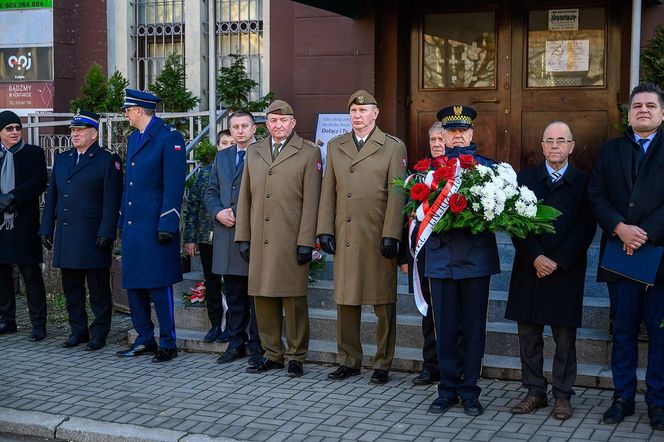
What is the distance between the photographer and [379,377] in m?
7.19

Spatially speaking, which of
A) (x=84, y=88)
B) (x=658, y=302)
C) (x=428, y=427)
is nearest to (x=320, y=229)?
(x=428, y=427)

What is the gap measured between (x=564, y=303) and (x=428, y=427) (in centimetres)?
120

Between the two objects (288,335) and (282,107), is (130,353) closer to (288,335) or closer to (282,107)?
(288,335)

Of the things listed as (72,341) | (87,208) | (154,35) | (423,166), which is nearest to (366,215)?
(423,166)

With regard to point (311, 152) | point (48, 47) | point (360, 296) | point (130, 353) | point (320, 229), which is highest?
point (48, 47)

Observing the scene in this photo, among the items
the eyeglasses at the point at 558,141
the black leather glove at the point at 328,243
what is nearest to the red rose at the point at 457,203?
the eyeglasses at the point at 558,141

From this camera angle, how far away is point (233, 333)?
8016 millimetres

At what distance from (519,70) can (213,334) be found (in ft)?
15.5

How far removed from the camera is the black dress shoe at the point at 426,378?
712cm

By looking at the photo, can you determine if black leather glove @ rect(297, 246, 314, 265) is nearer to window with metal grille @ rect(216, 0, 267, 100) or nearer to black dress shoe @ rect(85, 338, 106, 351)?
black dress shoe @ rect(85, 338, 106, 351)

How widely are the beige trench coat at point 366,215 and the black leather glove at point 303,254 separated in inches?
10.6

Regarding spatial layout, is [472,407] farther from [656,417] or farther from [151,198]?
[151,198]

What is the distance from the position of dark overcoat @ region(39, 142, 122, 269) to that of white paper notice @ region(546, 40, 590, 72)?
493 cm

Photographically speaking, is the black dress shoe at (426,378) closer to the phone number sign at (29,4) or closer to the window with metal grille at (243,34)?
the window with metal grille at (243,34)
